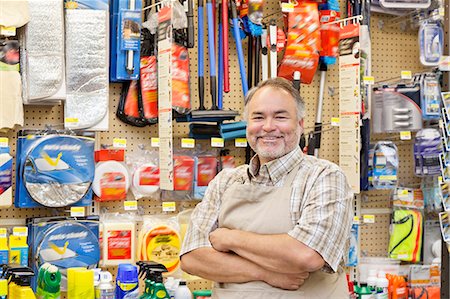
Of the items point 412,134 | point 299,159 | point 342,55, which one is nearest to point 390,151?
point 412,134

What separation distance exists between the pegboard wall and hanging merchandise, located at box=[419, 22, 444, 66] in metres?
0.24

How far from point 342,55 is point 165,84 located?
3.70ft

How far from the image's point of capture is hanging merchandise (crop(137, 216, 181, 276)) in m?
4.27

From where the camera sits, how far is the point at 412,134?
5.16 metres

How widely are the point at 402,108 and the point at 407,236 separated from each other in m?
0.83

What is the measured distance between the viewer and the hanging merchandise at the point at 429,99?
4879 mm

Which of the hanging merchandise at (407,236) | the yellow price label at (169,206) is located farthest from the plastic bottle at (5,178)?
the hanging merchandise at (407,236)

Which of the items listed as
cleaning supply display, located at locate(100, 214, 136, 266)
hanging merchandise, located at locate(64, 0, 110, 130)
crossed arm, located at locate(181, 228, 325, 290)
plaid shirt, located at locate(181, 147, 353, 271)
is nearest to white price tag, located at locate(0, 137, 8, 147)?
hanging merchandise, located at locate(64, 0, 110, 130)

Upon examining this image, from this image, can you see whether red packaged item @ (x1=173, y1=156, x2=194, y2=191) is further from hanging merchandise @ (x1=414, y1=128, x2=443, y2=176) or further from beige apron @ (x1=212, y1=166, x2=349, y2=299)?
hanging merchandise @ (x1=414, y1=128, x2=443, y2=176)

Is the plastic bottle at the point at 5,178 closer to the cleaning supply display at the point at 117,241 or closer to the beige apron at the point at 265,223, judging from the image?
the cleaning supply display at the point at 117,241

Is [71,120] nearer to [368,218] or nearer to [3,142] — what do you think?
[3,142]

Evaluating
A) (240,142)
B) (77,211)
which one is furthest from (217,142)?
(77,211)

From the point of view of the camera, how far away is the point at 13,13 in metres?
3.88

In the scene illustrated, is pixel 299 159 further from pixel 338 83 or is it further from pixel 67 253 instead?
pixel 338 83
